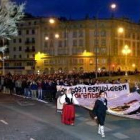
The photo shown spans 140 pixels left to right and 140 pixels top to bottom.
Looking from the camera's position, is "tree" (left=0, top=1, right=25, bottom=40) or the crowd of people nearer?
the crowd of people

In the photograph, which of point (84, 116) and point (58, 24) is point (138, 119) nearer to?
point (84, 116)

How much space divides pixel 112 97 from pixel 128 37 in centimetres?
11029

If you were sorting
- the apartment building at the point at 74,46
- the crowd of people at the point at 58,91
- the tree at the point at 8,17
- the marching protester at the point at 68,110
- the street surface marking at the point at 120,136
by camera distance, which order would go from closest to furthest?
the crowd of people at the point at 58,91, the street surface marking at the point at 120,136, the tree at the point at 8,17, the marching protester at the point at 68,110, the apartment building at the point at 74,46

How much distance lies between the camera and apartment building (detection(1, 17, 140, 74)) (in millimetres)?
128275

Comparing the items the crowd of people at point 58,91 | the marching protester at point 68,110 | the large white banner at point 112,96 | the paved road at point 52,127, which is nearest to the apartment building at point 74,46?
the crowd of people at point 58,91

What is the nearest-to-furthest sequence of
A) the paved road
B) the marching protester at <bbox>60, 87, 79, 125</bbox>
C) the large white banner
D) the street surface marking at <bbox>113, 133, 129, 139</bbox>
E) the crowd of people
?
the crowd of people
the street surface marking at <bbox>113, 133, 129, 139</bbox>
the paved road
the marching protester at <bbox>60, 87, 79, 125</bbox>
the large white banner

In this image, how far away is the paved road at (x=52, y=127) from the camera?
18438 millimetres

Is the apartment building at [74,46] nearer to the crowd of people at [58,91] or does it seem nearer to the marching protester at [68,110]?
the crowd of people at [58,91]

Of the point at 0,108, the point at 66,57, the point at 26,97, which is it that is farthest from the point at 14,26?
the point at 66,57

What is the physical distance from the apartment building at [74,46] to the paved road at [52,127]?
3828 inches

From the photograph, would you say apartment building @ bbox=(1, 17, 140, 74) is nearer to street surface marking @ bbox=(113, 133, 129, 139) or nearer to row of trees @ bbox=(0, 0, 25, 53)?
row of trees @ bbox=(0, 0, 25, 53)

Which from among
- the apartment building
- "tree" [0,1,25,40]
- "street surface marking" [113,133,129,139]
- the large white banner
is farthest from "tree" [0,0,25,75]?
the apartment building

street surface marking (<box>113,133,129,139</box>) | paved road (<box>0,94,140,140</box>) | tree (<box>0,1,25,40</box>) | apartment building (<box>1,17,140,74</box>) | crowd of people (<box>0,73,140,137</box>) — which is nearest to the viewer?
crowd of people (<box>0,73,140,137</box>)

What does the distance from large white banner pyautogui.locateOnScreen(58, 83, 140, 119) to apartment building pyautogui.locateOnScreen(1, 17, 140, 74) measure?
92.7m
